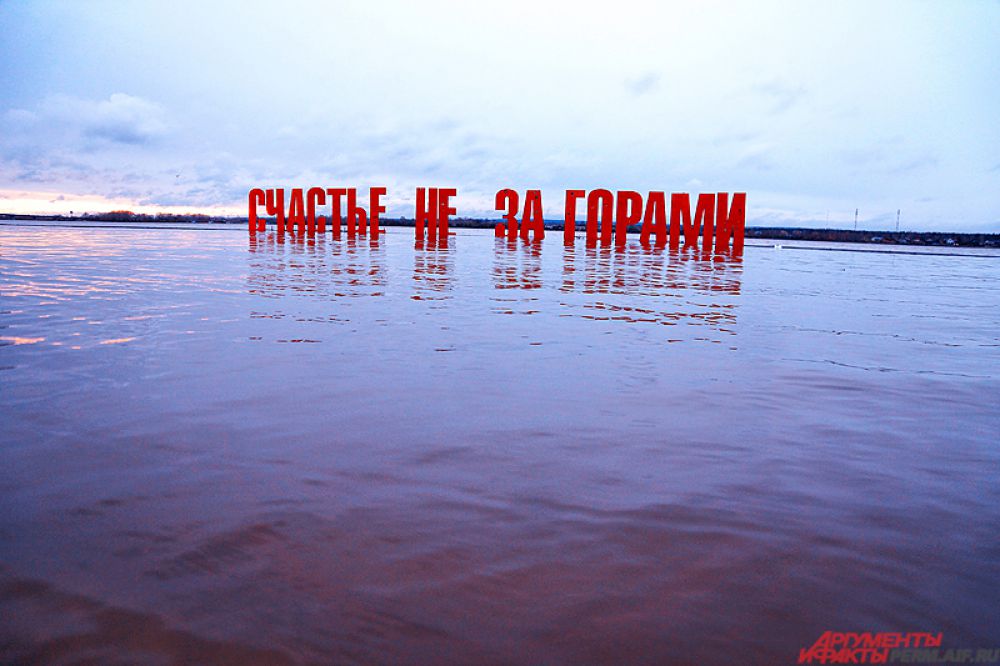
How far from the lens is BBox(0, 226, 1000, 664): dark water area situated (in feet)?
7.05

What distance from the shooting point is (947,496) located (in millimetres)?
3283

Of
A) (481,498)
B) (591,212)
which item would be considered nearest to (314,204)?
(591,212)

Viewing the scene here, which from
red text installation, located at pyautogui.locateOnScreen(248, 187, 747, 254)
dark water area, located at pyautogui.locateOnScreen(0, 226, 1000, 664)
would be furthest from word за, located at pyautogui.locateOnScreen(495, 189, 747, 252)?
dark water area, located at pyautogui.locateOnScreen(0, 226, 1000, 664)

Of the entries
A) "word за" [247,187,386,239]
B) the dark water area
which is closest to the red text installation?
"word за" [247,187,386,239]

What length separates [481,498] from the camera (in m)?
3.11

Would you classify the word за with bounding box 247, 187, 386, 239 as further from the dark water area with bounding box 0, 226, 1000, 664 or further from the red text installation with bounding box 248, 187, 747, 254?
the dark water area with bounding box 0, 226, 1000, 664

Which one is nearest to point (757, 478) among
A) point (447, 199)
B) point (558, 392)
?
point (558, 392)

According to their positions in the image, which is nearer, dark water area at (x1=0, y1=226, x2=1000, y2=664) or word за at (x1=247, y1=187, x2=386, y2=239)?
dark water area at (x1=0, y1=226, x2=1000, y2=664)

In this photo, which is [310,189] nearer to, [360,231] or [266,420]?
[360,231]

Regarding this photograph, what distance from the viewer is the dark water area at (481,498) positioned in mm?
2148

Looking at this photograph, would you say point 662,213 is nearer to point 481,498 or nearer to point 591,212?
point 591,212

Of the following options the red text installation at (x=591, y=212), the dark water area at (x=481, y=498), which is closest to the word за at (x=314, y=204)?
the red text installation at (x=591, y=212)

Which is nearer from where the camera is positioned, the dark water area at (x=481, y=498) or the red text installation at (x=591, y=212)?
the dark water area at (x=481, y=498)

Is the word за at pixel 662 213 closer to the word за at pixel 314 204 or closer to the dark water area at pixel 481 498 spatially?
the word за at pixel 314 204
